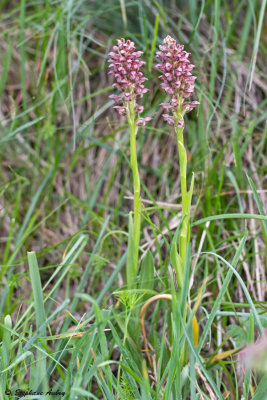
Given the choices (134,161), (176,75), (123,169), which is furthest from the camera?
(123,169)

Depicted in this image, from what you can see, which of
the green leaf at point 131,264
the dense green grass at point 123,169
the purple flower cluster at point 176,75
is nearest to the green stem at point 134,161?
the green leaf at point 131,264

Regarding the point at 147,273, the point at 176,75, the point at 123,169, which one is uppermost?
the point at 176,75

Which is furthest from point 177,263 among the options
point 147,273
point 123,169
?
point 123,169

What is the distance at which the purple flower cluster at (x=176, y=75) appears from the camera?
1499 millimetres

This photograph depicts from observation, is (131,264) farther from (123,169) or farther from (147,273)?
(123,169)

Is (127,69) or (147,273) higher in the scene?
(127,69)

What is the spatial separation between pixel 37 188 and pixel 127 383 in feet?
5.23

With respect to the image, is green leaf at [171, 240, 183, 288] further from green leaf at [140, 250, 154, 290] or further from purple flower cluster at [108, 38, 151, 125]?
purple flower cluster at [108, 38, 151, 125]

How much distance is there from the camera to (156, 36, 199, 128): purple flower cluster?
150cm

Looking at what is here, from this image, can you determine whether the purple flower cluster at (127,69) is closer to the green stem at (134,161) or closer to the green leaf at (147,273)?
the green stem at (134,161)

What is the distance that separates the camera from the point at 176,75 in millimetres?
1511

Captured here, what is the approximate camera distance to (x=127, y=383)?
144 cm

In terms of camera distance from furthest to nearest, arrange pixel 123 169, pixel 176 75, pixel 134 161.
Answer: pixel 123 169
pixel 134 161
pixel 176 75

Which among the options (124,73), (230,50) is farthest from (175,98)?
(230,50)
